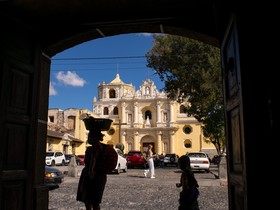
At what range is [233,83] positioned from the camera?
11.3 ft

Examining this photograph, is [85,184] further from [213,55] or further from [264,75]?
[213,55]

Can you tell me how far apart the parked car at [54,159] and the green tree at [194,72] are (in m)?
11.8

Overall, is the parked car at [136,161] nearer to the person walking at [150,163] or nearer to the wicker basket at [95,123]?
the person walking at [150,163]

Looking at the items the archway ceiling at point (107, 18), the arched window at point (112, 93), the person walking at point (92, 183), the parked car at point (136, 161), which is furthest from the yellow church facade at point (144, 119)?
the archway ceiling at point (107, 18)

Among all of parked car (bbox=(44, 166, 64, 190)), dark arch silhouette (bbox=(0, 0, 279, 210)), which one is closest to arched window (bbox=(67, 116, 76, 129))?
parked car (bbox=(44, 166, 64, 190))

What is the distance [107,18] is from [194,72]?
17353 mm

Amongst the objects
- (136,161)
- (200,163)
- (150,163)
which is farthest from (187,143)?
(150,163)

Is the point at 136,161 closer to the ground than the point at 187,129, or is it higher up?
closer to the ground

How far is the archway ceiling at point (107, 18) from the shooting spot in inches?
162

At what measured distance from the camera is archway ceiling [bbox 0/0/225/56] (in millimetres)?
4104

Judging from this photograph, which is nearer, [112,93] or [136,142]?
[136,142]

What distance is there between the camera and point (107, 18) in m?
4.57

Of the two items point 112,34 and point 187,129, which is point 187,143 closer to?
point 187,129

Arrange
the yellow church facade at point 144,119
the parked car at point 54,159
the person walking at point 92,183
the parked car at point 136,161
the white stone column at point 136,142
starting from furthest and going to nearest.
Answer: the white stone column at point 136,142
the yellow church facade at point 144,119
the parked car at point 54,159
the parked car at point 136,161
the person walking at point 92,183
